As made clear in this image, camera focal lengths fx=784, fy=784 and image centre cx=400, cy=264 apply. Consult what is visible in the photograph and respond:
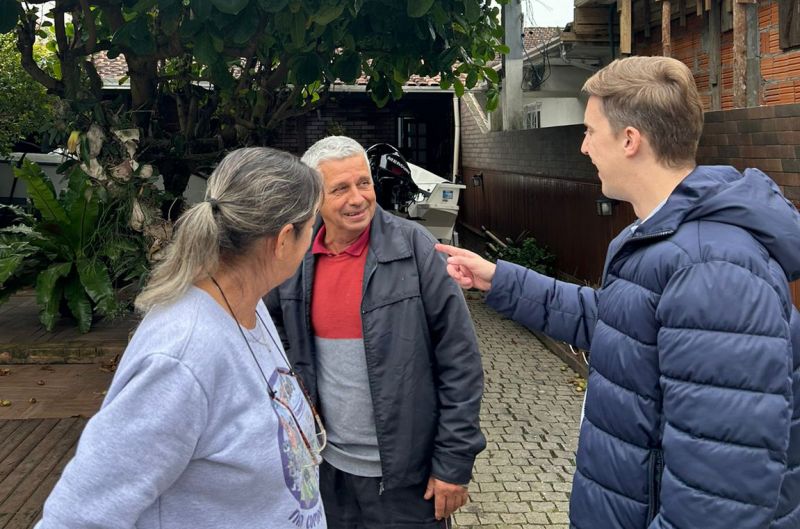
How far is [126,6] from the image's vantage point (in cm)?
539

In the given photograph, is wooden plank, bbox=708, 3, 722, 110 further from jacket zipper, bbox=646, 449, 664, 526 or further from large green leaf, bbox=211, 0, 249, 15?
jacket zipper, bbox=646, 449, 664, 526

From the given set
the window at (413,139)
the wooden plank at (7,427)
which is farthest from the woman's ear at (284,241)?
the window at (413,139)

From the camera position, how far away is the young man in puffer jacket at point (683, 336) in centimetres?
145

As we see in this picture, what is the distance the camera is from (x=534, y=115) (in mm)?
18328

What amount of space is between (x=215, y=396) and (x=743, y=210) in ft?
3.59

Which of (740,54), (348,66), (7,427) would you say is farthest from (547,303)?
(7,427)

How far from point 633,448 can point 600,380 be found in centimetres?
17

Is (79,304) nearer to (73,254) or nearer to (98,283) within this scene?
(98,283)

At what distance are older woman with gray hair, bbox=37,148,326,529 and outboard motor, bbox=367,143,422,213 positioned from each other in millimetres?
10060

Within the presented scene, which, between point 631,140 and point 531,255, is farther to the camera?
point 531,255

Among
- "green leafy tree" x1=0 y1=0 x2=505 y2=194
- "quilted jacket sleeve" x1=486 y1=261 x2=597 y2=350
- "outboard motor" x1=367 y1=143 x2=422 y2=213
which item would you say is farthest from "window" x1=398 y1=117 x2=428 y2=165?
"quilted jacket sleeve" x1=486 y1=261 x2=597 y2=350

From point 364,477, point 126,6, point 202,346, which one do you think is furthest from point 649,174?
point 126,6

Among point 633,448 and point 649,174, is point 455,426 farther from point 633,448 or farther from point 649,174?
point 649,174

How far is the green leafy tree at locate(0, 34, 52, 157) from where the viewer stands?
12.3m
